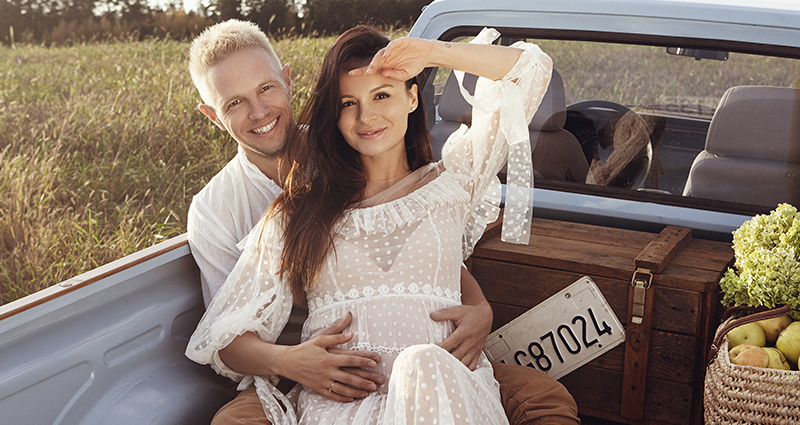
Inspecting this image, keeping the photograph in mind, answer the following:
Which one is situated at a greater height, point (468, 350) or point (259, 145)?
point (259, 145)

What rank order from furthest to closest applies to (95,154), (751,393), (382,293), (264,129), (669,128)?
(95,154) → (669,128) → (264,129) → (382,293) → (751,393)

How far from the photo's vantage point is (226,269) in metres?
1.86

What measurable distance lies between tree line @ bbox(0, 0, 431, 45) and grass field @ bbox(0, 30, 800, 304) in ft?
4.51

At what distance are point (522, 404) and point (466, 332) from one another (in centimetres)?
23

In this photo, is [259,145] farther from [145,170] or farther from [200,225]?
[145,170]

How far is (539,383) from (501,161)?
0.59m

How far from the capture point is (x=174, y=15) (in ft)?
28.0

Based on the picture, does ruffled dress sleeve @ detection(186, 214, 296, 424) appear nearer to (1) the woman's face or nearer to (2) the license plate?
(1) the woman's face

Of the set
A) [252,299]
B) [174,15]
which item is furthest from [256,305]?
[174,15]

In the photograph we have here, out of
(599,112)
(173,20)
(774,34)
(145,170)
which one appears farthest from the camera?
(173,20)

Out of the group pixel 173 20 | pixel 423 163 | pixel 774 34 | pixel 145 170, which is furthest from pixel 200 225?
pixel 173 20

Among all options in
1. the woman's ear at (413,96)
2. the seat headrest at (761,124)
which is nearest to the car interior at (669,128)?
the seat headrest at (761,124)

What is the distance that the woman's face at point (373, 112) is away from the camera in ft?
5.64

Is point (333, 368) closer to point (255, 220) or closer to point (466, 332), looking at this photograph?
point (466, 332)
